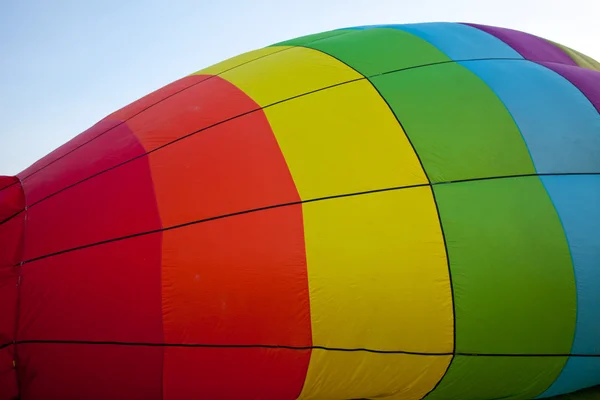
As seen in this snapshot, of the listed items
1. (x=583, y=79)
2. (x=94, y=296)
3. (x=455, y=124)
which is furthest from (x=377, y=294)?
(x=583, y=79)

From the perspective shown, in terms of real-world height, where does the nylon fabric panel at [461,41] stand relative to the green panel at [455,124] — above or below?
above

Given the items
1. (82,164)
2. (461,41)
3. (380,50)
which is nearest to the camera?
(82,164)

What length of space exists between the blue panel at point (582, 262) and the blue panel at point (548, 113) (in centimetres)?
14

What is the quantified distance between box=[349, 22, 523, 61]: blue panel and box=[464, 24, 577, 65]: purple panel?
0.11 m

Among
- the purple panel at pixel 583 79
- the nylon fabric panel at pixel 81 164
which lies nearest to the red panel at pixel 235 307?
the nylon fabric panel at pixel 81 164

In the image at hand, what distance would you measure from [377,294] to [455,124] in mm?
1268

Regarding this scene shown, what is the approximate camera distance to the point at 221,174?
2809 millimetres

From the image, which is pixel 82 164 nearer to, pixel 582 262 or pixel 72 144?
pixel 72 144

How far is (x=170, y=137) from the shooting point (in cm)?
300

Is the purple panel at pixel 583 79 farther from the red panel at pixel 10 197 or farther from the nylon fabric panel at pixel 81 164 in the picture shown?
the red panel at pixel 10 197

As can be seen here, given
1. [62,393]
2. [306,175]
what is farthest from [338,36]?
[62,393]

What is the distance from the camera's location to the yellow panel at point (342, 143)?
2836mm

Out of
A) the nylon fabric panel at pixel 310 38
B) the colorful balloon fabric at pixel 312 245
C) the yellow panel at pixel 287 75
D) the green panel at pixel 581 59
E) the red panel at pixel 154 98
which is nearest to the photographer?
the colorful balloon fabric at pixel 312 245

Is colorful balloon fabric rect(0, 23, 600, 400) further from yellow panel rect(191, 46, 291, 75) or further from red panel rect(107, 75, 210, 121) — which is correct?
yellow panel rect(191, 46, 291, 75)
